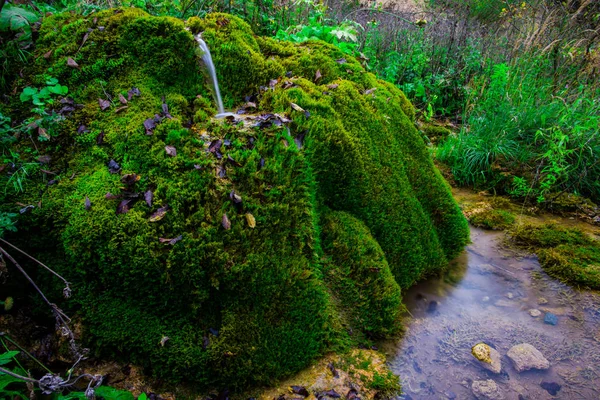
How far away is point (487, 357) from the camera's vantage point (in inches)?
121

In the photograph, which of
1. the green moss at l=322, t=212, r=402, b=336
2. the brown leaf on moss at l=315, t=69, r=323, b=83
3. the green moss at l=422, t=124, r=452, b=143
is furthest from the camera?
the green moss at l=422, t=124, r=452, b=143

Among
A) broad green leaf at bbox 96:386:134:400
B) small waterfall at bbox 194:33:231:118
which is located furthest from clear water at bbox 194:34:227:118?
broad green leaf at bbox 96:386:134:400

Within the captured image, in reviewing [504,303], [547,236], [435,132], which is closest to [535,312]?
[504,303]

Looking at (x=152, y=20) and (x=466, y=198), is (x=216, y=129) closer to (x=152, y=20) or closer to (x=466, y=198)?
(x=152, y=20)

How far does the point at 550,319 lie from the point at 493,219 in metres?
1.65

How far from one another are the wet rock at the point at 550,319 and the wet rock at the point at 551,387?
0.69 meters

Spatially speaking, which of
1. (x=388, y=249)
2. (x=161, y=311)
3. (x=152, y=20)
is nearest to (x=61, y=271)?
(x=161, y=311)

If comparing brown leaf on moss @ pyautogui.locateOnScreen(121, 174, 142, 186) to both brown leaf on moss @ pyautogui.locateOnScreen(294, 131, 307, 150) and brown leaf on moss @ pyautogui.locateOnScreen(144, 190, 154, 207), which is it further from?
brown leaf on moss @ pyautogui.locateOnScreen(294, 131, 307, 150)

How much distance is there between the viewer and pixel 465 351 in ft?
10.3

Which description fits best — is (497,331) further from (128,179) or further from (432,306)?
(128,179)

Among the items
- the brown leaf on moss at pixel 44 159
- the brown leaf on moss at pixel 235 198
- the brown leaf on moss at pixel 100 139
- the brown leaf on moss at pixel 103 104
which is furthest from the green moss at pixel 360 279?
the brown leaf on moss at pixel 44 159

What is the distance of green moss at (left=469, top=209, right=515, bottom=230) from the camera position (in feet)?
15.7

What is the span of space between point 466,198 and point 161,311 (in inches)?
177

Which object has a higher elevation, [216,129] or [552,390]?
[216,129]
